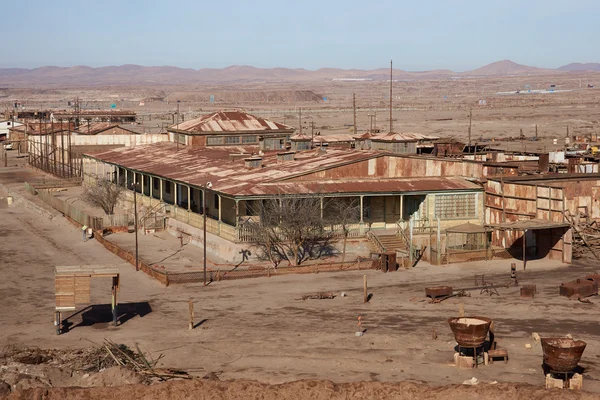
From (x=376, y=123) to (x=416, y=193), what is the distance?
290 feet

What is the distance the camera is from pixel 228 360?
84.4ft

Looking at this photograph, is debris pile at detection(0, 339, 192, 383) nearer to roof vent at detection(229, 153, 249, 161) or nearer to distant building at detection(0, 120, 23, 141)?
roof vent at detection(229, 153, 249, 161)

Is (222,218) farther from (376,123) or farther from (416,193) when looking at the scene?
(376,123)

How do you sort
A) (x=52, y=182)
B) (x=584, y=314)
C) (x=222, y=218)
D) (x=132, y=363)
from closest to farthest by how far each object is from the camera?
(x=132, y=363) → (x=584, y=314) → (x=222, y=218) → (x=52, y=182)

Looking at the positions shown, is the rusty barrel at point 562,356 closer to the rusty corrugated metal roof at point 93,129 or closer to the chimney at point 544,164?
the chimney at point 544,164

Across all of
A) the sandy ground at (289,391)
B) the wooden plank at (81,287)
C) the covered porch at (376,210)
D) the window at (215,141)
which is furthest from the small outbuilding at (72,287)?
the window at (215,141)

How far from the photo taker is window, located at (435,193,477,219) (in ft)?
147

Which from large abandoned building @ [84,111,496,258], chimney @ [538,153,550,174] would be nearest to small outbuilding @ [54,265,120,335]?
large abandoned building @ [84,111,496,258]

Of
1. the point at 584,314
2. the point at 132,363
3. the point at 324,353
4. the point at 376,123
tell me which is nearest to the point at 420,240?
the point at 584,314

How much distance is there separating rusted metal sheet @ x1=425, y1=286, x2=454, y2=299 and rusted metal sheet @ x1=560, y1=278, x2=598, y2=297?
3.90 meters

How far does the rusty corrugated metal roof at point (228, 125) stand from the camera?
211 feet

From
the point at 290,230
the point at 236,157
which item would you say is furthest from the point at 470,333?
the point at 236,157

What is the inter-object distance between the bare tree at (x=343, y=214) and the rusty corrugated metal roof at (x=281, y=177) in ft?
2.76

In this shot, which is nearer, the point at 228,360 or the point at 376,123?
the point at 228,360
